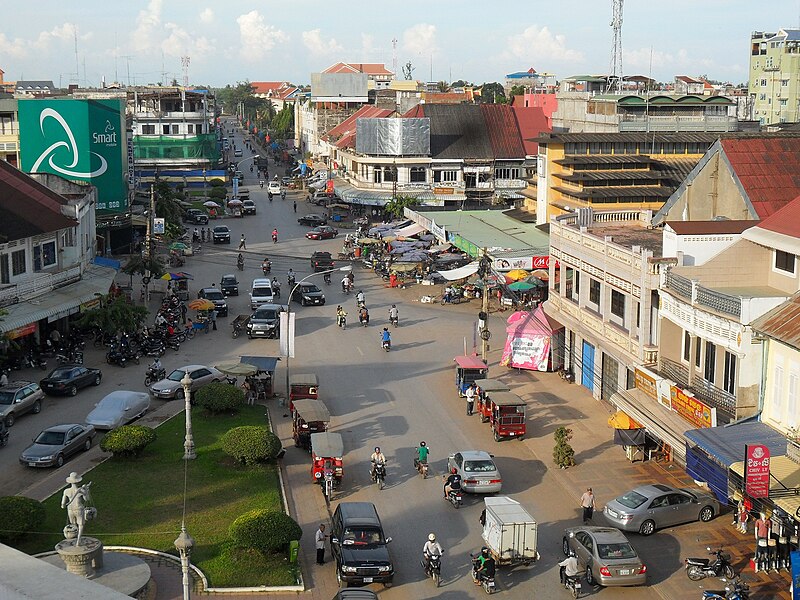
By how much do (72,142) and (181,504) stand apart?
1888 inches

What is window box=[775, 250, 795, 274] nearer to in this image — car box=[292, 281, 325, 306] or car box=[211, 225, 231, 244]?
car box=[292, 281, 325, 306]

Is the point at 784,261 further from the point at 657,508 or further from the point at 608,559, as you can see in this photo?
the point at 608,559

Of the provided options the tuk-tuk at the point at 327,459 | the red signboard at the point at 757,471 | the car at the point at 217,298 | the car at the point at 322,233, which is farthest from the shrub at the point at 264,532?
the car at the point at 322,233

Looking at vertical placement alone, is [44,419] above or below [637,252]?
below

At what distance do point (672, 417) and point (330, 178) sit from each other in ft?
274

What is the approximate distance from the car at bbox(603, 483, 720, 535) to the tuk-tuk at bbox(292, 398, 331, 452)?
431 inches

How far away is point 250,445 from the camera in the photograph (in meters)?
33.6

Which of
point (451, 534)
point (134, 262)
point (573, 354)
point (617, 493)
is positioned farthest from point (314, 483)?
point (134, 262)

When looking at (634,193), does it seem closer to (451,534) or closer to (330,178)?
(451,534)

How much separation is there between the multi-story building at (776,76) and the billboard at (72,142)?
8544cm

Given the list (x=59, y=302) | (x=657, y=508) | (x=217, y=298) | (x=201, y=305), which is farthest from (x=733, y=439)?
(x=217, y=298)

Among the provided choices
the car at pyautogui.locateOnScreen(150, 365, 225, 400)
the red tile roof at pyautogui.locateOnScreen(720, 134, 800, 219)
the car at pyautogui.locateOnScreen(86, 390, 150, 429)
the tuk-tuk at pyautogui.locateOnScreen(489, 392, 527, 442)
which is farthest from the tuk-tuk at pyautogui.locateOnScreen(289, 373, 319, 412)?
the red tile roof at pyautogui.locateOnScreen(720, 134, 800, 219)

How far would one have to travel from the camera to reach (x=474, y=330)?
178 ft

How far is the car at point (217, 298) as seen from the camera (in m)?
58.3
